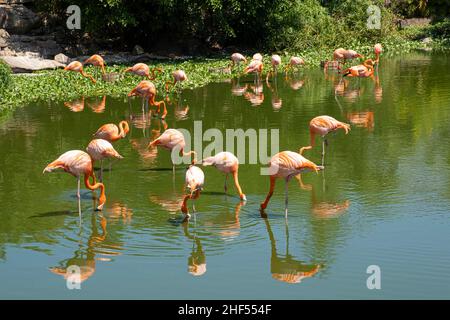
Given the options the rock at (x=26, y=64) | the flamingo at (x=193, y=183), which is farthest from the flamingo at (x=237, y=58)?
the flamingo at (x=193, y=183)

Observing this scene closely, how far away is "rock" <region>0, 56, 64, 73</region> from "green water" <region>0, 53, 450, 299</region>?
20.4ft

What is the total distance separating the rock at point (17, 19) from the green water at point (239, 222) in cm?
1115

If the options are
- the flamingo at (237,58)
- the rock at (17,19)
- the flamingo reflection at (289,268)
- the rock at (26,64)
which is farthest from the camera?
the rock at (17,19)

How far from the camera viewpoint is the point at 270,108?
1599cm

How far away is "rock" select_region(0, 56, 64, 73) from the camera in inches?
811

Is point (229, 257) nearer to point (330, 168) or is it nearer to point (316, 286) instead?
point (316, 286)

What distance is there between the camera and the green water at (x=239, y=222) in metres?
7.20

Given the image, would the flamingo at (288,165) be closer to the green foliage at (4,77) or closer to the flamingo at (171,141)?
the flamingo at (171,141)

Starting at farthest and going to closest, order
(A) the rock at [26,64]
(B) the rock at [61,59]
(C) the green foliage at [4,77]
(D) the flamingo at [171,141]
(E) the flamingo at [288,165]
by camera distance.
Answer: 1. (B) the rock at [61,59]
2. (A) the rock at [26,64]
3. (C) the green foliage at [4,77]
4. (D) the flamingo at [171,141]
5. (E) the flamingo at [288,165]

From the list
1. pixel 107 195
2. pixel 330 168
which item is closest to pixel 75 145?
Answer: pixel 107 195

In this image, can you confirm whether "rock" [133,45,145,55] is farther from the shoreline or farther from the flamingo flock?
the flamingo flock

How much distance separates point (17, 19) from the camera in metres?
25.1

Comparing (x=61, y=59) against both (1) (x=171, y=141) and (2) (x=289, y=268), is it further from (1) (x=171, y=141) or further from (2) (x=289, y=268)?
(2) (x=289, y=268)

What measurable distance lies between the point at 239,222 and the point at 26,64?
43.8ft
